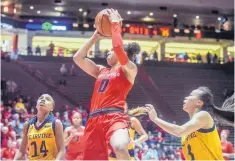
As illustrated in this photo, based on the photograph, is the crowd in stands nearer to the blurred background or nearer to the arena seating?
the blurred background

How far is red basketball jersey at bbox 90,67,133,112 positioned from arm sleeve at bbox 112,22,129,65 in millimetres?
249

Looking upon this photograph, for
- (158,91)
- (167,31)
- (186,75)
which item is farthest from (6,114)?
(167,31)

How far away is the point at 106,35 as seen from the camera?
412 cm

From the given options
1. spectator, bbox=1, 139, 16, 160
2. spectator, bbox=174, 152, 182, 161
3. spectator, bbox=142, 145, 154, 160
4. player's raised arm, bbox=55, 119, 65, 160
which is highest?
player's raised arm, bbox=55, 119, 65, 160

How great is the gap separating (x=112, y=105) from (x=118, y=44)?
557 mm

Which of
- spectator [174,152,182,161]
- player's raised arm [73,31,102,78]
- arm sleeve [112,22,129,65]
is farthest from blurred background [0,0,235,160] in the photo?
arm sleeve [112,22,129,65]

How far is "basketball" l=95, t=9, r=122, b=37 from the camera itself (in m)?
4.03

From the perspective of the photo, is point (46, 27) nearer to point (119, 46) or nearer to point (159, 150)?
point (159, 150)

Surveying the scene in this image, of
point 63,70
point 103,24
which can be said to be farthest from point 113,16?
point 63,70

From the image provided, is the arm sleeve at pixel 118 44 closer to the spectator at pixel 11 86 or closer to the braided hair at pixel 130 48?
the braided hair at pixel 130 48

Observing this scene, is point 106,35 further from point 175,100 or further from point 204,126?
point 175,100

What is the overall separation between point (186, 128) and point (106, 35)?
1.07 meters

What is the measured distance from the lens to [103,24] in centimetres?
405

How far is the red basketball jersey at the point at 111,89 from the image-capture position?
13.4 ft
